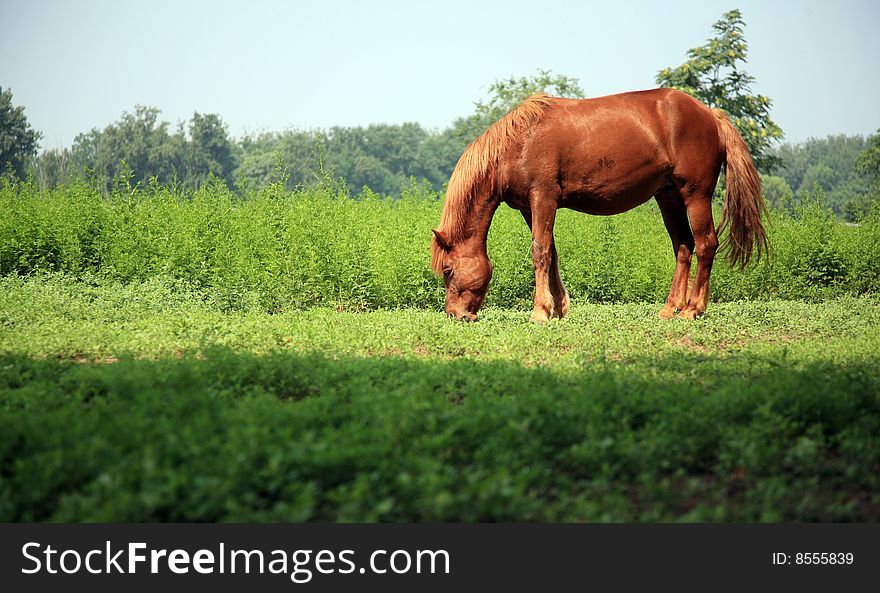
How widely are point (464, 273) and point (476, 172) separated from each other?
116 centimetres

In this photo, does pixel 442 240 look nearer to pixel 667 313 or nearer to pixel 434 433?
pixel 667 313

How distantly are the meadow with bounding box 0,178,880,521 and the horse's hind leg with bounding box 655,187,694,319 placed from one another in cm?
45

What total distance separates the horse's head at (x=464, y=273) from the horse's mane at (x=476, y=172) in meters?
0.07

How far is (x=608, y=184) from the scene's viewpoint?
9586 millimetres

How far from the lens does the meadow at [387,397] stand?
11.8 ft

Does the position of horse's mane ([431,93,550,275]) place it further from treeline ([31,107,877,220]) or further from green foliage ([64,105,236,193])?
green foliage ([64,105,236,193])

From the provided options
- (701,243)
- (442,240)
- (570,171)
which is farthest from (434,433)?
(701,243)

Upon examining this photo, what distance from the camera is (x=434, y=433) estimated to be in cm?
438

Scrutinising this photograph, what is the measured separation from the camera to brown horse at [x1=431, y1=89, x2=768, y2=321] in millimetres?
9438

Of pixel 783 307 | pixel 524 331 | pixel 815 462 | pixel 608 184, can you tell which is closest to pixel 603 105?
pixel 608 184

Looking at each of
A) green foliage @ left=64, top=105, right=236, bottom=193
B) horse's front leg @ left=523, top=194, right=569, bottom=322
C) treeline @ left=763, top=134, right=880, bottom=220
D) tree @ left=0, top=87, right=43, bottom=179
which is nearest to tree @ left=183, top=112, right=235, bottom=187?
green foliage @ left=64, top=105, right=236, bottom=193

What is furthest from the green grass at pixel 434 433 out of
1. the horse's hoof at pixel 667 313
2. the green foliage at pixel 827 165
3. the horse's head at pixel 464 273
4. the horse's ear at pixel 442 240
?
the green foliage at pixel 827 165

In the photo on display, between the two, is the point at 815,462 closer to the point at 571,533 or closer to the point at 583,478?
the point at 583,478

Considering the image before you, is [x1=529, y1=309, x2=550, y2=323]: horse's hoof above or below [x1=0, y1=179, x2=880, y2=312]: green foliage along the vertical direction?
below
